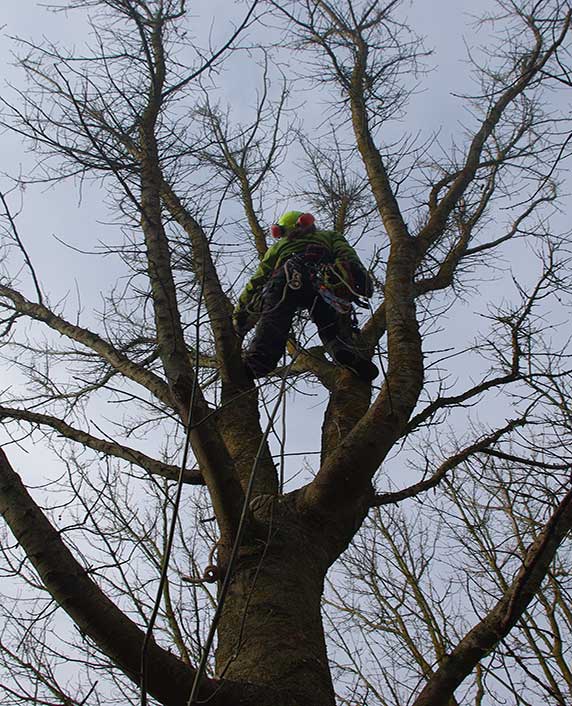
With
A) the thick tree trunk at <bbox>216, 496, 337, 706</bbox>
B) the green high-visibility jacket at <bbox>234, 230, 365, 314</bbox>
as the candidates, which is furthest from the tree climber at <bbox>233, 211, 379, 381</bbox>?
the thick tree trunk at <bbox>216, 496, 337, 706</bbox>

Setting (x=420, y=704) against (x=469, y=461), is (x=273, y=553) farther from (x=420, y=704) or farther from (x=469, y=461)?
(x=469, y=461)

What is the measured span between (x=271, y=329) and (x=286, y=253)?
0.71 m

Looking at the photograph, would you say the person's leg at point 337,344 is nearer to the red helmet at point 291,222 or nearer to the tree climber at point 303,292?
the tree climber at point 303,292

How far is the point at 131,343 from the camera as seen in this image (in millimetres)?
4320

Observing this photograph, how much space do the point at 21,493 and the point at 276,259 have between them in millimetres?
2980

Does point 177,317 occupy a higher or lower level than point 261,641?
higher

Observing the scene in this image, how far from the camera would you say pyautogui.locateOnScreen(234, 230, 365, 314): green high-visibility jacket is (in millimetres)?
4312

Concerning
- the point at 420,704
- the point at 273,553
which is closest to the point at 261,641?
the point at 273,553

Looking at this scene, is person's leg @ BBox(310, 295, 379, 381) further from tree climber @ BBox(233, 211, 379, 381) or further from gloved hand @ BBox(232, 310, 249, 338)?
gloved hand @ BBox(232, 310, 249, 338)

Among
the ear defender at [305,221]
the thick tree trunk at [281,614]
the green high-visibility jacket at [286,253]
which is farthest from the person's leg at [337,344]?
the thick tree trunk at [281,614]

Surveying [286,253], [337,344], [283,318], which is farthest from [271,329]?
[286,253]

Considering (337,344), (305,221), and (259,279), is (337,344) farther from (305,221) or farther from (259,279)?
(305,221)

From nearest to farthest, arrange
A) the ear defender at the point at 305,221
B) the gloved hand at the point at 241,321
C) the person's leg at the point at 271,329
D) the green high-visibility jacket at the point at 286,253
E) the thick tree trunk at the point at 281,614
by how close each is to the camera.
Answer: the thick tree trunk at the point at 281,614, the person's leg at the point at 271,329, the gloved hand at the point at 241,321, the green high-visibility jacket at the point at 286,253, the ear defender at the point at 305,221

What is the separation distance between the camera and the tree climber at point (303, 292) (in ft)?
12.0
